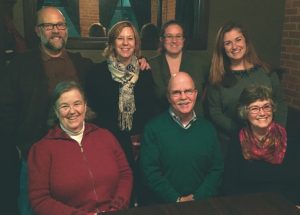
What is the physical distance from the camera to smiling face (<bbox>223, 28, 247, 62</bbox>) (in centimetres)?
262

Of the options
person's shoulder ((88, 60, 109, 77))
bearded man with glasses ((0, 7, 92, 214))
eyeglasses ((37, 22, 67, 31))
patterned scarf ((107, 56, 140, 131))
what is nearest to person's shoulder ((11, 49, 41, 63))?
bearded man with glasses ((0, 7, 92, 214))

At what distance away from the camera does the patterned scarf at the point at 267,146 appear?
2.15 meters

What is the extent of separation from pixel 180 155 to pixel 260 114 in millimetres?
526

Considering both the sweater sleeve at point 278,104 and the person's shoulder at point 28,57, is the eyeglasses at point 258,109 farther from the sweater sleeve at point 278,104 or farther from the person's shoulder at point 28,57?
the person's shoulder at point 28,57

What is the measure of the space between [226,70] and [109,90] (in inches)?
34.2

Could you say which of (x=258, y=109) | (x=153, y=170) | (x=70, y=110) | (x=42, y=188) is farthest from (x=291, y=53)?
(x=42, y=188)

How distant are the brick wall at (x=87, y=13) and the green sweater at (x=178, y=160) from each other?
5.24 feet

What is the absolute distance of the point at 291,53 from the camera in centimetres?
352

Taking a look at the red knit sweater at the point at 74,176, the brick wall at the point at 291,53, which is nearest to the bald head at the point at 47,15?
the red knit sweater at the point at 74,176

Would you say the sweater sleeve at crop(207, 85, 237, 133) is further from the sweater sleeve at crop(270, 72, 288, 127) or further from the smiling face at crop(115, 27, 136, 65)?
the smiling face at crop(115, 27, 136, 65)

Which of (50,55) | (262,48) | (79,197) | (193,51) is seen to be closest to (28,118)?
(50,55)

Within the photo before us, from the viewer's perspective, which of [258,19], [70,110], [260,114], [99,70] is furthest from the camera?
[258,19]

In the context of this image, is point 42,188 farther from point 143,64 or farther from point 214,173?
point 143,64

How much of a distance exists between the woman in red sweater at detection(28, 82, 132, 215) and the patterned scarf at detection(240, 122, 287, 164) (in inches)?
28.2
